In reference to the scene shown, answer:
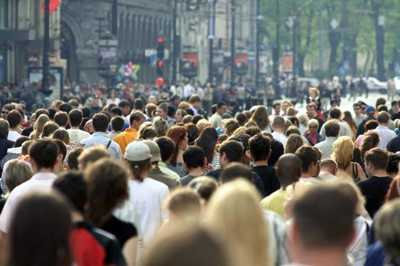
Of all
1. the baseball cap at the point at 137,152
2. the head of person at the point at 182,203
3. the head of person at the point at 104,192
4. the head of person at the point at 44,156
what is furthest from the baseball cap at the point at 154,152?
the head of person at the point at 182,203

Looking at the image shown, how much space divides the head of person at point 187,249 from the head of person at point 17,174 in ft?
25.6

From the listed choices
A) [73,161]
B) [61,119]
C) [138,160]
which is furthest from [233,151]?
[61,119]

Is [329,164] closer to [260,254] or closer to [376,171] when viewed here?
[376,171]

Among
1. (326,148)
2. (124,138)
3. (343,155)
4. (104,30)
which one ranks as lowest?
(326,148)

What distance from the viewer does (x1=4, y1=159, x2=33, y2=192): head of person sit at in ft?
45.3

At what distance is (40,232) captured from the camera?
22.1 feet

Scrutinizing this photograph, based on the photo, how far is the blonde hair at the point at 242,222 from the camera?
7457mm

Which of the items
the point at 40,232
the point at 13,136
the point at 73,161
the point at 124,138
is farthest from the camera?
the point at 13,136

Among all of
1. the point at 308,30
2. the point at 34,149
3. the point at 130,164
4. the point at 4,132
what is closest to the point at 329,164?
the point at 130,164

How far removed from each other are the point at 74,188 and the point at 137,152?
4109mm

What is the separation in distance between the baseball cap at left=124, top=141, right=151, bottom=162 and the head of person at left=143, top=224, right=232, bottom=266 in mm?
7353

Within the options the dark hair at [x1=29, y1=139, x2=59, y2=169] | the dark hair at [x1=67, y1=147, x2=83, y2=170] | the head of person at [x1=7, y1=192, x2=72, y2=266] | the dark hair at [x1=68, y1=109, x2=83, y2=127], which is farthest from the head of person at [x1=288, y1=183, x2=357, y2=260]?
the dark hair at [x1=68, y1=109, x2=83, y2=127]

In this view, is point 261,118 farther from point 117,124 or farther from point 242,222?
point 242,222

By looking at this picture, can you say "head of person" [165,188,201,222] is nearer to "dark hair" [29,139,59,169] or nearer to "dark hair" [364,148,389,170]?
"dark hair" [29,139,59,169]
